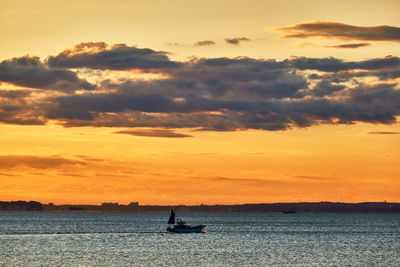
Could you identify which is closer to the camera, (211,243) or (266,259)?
(266,259)

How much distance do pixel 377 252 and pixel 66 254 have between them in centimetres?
5658

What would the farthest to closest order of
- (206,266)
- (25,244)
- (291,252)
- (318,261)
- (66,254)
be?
(25,244) < (291,252) < (66,254) < (318,261) < (206,266)

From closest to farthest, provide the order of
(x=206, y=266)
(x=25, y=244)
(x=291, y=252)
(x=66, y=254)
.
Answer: (x=206, y=266) → (x=66, y=254) → (x=291, y=252) → (x=25, y=244)

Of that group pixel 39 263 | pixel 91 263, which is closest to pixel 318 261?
pixel 91 263

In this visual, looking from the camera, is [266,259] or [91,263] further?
[266,259]

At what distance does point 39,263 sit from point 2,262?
6055 millimetres

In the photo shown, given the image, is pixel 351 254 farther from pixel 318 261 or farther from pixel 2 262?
pixel 2 262

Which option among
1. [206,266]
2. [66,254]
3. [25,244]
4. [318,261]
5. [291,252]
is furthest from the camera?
[25,244]

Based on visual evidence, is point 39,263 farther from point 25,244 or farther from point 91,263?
point 25,244

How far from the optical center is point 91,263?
114062 mm

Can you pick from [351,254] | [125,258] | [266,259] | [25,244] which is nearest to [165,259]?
[125,258]

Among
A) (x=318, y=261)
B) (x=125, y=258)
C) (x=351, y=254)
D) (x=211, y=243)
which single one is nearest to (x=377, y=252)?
(x=351, y=254)

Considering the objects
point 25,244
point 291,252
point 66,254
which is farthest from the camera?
point 25,244

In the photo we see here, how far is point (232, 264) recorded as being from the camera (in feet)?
373
